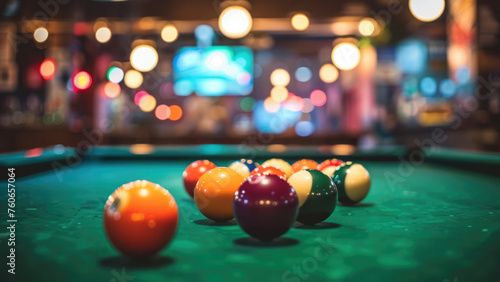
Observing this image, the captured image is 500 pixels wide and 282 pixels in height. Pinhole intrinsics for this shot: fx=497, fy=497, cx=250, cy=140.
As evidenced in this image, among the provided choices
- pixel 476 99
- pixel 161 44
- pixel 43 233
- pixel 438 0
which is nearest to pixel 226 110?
pixel 161 44

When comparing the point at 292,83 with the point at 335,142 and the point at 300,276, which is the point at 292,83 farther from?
the point at 300,276

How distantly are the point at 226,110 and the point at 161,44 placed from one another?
3003 millimetres

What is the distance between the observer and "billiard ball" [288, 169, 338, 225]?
182cm

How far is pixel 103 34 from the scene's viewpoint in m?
9.00

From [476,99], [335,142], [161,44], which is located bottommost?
[335,142]

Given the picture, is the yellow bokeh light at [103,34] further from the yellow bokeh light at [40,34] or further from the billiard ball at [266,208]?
the billiard ball at [266,208]

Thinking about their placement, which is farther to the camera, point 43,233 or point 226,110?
point 226,110

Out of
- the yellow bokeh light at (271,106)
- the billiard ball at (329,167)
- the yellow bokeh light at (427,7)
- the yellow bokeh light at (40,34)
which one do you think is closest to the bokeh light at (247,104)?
the yellow bokeh light at (271,106)

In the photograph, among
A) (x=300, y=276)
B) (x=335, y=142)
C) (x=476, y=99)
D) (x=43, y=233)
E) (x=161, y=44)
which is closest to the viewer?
(x=300, y=276)

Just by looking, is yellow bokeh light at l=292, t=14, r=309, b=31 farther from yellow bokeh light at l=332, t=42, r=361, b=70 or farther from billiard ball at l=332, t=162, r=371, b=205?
billiard ball at l=332, t=162, r=371, b=205

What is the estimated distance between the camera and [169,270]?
1172 mm

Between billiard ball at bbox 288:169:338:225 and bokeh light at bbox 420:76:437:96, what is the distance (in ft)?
28.6

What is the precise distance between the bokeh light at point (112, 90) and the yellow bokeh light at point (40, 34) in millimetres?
3694

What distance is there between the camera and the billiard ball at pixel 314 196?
1817mm
